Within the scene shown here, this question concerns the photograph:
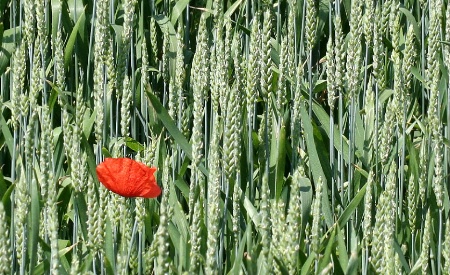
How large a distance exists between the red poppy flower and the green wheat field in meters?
0.02

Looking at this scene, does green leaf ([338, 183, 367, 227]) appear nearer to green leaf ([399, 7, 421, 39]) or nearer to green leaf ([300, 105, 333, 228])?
green leaf ([300, 105, 333, 228])

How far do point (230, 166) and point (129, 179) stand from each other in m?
0.15

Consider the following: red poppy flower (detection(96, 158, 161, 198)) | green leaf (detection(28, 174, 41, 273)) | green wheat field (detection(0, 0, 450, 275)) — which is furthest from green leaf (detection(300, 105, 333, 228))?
green leaf (detection(28, 174, 41, 273))

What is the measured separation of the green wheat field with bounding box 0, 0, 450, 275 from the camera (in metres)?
1.12

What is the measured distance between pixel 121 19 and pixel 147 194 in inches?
44.9

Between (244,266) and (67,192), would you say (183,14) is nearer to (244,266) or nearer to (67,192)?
(67,192)

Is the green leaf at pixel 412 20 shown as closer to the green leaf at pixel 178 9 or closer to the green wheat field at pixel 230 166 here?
the green wheat field at pixel 230 166

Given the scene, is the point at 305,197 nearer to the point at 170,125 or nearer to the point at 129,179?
the point at 170,125

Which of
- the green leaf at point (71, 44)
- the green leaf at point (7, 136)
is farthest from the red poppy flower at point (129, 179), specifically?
the green leaf at point (71, 44)

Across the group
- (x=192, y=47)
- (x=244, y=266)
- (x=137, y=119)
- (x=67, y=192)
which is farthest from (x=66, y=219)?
(x=192, y=47)

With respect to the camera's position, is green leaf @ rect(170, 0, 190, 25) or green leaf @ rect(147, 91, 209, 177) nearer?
green leaf @ rect(147, 91, 209, 177)

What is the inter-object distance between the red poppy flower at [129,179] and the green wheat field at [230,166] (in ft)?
0.07

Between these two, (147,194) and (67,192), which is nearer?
(147,194)

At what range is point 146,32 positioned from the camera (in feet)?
7.29
